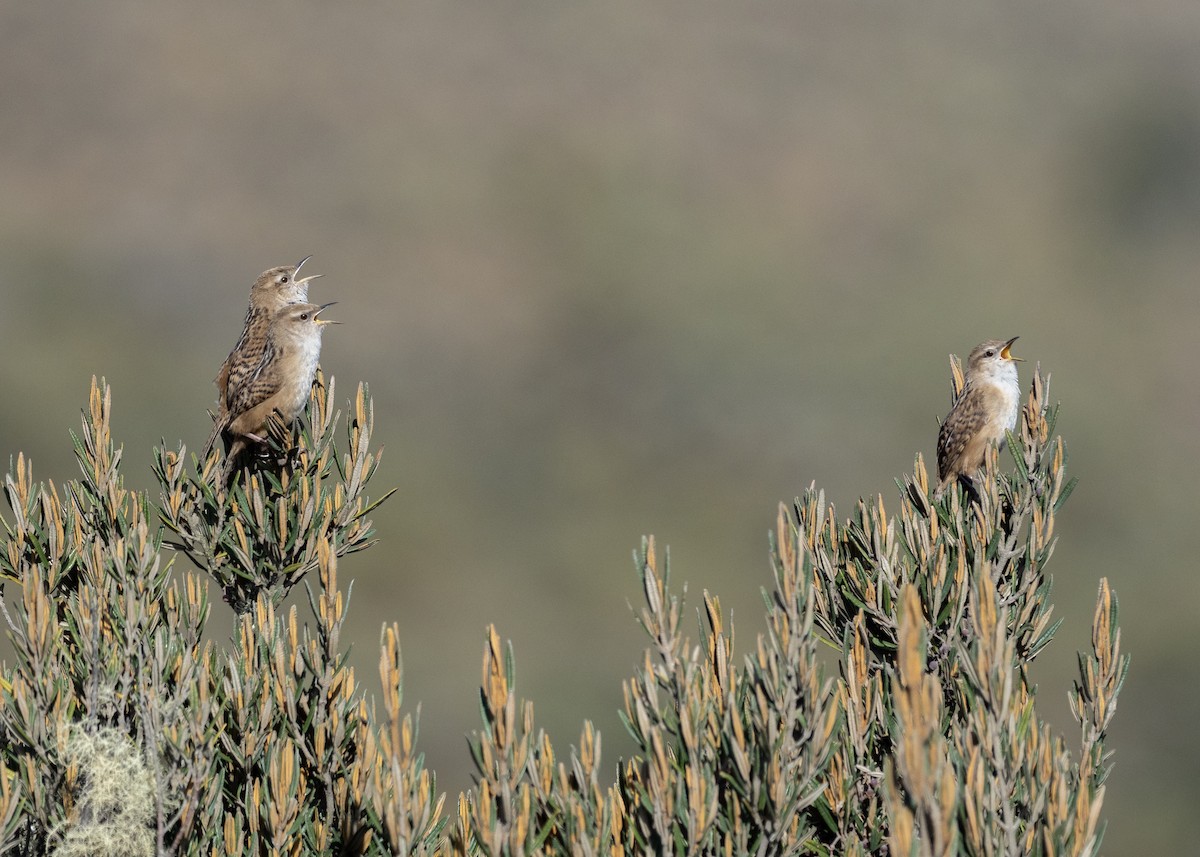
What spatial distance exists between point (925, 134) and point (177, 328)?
104 feet

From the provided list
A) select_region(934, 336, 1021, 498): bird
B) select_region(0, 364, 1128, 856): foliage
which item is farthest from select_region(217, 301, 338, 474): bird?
select_region(934, 336, 1021, 498): bird

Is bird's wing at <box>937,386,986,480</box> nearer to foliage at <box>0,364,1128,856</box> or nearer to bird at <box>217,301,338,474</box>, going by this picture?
foliage at <box>0,364,1128,856</box>

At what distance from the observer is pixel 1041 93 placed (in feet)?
189

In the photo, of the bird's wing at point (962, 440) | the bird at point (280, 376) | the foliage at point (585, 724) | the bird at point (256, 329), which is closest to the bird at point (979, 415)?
the bird's wing at point (962, 440)

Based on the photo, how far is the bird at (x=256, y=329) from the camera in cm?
720

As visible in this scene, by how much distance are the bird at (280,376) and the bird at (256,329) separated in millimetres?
46

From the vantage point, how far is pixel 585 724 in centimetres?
355

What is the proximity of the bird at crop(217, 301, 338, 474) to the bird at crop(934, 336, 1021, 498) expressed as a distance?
3.59 m

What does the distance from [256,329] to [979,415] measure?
14.8 feet

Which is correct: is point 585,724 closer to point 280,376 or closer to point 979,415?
point 280,376

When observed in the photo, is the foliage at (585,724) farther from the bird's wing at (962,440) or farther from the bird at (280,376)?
the bird's wing at (962,440)

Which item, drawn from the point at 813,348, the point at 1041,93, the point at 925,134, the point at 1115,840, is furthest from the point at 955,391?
the point at 1041,93

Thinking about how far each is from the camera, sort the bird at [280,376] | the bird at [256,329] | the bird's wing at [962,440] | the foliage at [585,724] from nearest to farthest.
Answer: the foliage at [585,724] < the bird at [280,376] < the bird at [256,329] < the bird's wing at [962,440]

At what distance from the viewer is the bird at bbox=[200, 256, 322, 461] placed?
7.20 m
